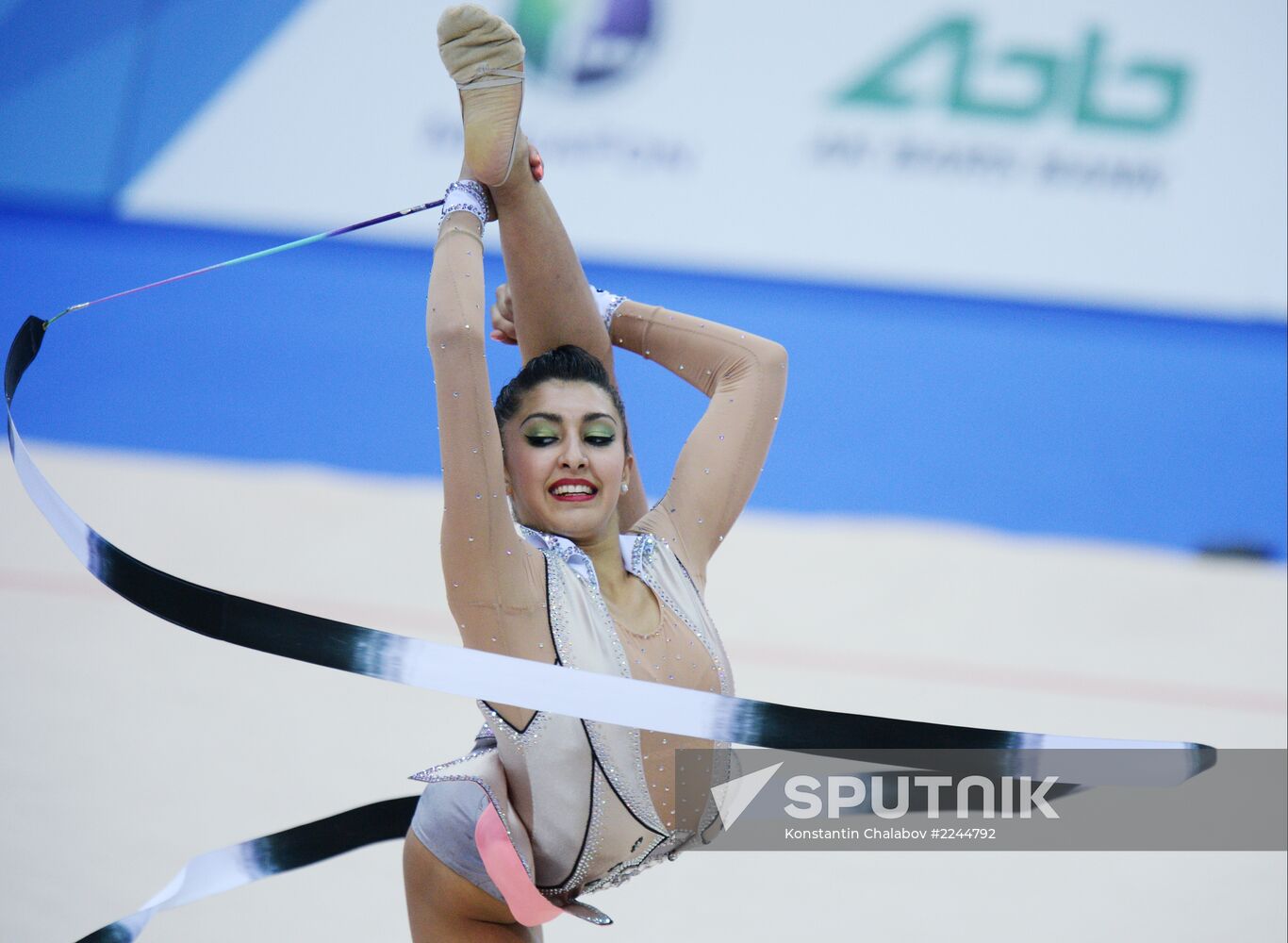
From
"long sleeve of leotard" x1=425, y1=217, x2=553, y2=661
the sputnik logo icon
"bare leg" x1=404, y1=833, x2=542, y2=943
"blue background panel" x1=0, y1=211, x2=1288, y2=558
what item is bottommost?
"bare leg" x1=404, y1=833, x2=542, y2=943

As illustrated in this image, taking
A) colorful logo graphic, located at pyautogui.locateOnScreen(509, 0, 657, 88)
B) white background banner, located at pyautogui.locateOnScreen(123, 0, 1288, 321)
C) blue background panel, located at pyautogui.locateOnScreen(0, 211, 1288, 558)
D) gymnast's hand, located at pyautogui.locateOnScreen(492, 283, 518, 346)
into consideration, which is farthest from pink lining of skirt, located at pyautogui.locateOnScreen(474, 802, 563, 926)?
colorful logo graphic, located at pyautogui.locateOnScreen(509, 0, 657, 88)

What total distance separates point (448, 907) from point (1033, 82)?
5817 mm

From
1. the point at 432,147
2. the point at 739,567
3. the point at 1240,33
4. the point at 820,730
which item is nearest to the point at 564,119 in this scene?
the point at 432,147

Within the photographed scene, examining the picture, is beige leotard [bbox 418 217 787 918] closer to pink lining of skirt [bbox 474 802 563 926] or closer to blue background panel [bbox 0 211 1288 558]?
pink lining of skirt [bbox 474 802 563 926]

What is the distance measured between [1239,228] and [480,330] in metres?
5.96

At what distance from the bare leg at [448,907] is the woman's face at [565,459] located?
1.61 feet

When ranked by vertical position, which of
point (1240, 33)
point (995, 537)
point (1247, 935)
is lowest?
point (1247, 935)

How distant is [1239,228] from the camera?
22.9ft

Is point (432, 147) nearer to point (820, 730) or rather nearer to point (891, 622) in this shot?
point (891, 622)

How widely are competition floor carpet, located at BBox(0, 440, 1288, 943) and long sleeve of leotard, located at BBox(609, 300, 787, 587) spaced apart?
3.41 feet

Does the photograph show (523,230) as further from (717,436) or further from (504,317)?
(717,436)

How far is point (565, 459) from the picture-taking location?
209 cm

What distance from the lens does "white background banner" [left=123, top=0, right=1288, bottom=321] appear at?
275 inches

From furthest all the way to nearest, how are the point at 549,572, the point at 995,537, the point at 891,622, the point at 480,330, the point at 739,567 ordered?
the point at 995,537 → the point at 739,567 → the point at 891,622 → the point at 549,572 → the point at 480,330
